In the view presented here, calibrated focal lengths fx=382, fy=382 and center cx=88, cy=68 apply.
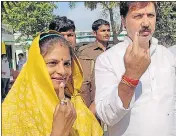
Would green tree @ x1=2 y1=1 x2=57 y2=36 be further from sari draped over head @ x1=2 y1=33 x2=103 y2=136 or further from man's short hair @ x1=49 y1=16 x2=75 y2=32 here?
sari draped over head @ x1=2 y1=33 x2=103 y2=136

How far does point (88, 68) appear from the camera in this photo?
3.90 metres

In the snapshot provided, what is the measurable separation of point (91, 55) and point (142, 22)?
1.99 meters

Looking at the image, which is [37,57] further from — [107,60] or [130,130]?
[130,130]

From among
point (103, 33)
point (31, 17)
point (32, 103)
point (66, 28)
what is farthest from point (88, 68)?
point (31, 17)

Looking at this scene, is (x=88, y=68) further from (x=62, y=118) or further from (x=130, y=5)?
(x=62, y=118)

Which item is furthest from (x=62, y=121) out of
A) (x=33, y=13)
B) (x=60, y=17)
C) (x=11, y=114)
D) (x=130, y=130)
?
(x=33, y=13)

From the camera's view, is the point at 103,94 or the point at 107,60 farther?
the point at 107,60

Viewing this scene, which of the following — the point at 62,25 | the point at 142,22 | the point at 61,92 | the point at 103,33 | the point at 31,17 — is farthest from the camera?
the point at 31,17

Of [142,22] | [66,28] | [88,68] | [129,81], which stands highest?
[142,22]

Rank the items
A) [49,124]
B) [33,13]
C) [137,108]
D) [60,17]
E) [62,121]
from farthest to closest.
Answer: [33,13]
[60,17]
[137,108]
[49,124]
[62,121]

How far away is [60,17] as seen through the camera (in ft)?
13.9

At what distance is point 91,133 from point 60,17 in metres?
2.08

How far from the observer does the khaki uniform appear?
3660 millimetres

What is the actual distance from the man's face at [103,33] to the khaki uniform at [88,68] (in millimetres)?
248
